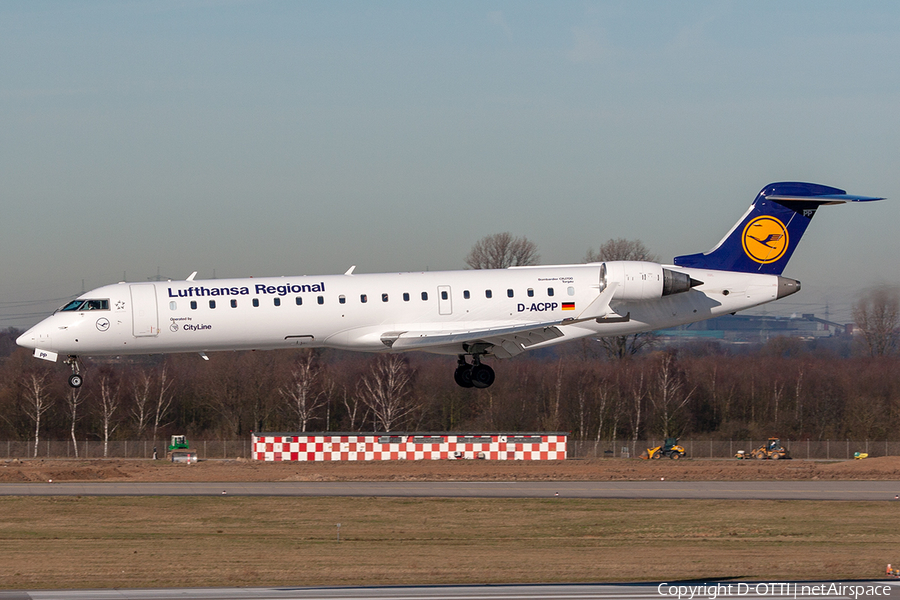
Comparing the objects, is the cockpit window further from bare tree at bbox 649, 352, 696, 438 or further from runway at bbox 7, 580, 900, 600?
bare tree at bbox 649, 352, 696, 438

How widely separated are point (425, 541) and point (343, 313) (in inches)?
275

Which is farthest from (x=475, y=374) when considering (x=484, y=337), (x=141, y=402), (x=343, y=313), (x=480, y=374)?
(x=141, y=402)

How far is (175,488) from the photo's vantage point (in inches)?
1521

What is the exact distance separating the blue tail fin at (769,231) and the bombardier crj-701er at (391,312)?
1.16 m

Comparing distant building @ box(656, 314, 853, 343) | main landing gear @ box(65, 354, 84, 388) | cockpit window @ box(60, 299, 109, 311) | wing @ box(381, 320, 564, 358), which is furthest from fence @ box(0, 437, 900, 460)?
distant building @ box(656, 314, 853, 343)

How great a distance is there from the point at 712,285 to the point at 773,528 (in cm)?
767

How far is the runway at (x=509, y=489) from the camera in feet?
120

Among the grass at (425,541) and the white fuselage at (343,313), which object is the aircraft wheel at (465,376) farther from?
the grass at (425,541)

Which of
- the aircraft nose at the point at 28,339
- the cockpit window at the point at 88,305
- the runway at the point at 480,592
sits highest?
the cockpit window at the point at 88,305

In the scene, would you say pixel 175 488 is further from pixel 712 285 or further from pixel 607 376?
pixel 607 376

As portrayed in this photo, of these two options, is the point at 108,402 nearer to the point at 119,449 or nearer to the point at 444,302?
the point at 119,449

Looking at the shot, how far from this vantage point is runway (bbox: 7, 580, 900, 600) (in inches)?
717

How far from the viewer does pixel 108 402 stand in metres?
72.1

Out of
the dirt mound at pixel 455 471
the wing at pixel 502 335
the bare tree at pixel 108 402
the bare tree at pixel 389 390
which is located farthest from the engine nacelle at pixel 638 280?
the bare tree at pixel 108 402
